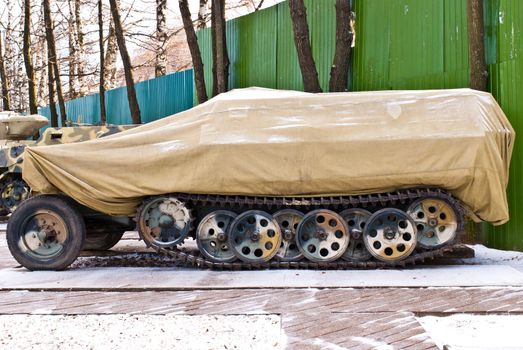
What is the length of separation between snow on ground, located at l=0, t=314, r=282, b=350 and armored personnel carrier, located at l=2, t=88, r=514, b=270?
2.50m

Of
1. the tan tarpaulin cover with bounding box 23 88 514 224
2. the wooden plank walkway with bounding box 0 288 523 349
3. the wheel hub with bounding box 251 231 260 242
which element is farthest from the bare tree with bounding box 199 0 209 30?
the wooden plank walkway with bounding box 0 288 523 349

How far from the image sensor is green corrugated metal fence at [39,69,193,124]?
2288 cm

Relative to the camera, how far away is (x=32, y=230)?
8500 millimetres

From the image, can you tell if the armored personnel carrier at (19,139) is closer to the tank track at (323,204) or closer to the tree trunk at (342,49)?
the tree trunk at (342,49)

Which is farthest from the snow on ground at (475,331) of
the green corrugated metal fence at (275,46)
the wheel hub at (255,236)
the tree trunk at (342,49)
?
the green corrugated metal fence at (275,46)

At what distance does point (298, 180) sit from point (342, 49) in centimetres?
518

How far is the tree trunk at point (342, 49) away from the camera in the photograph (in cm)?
1250

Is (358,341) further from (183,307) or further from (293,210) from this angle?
(293,210)

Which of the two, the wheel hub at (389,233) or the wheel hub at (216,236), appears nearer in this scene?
the wheel hub at (389,233)

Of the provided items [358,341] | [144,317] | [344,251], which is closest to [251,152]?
[344,251]

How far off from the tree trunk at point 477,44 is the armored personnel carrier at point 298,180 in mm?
1535

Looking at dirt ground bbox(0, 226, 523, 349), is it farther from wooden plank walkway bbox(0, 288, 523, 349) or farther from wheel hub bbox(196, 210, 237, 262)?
wheel hub bbox(196, 210, 237, 262)

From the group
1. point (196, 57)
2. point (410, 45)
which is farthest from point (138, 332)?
point (196, 57)

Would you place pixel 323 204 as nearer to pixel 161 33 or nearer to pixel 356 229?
pixel 356 229
